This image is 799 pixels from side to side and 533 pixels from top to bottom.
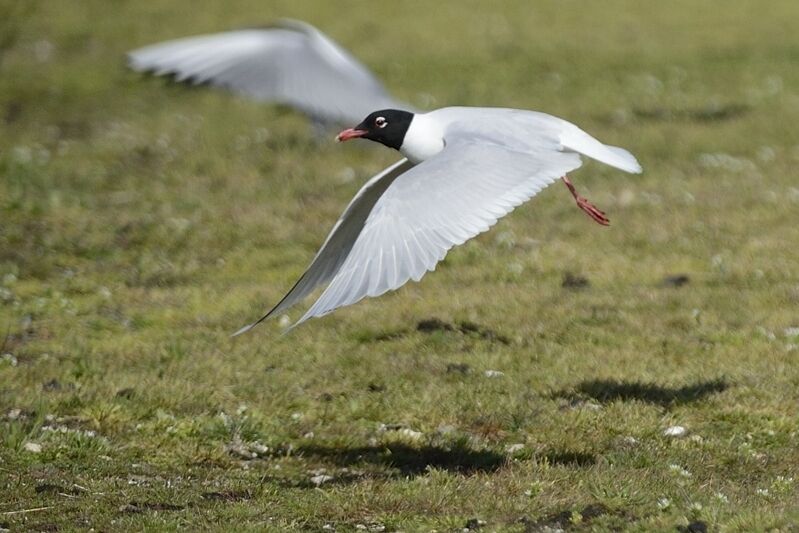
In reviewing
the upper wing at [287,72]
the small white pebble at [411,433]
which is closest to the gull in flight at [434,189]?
the small white pebble at [411,433]

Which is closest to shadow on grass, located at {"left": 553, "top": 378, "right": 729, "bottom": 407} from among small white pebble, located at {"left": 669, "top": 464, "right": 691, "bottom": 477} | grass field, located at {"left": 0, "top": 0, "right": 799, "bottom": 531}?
grass field, located at {"left": 0, "top": 0, "right": 799, "bottom": 531}

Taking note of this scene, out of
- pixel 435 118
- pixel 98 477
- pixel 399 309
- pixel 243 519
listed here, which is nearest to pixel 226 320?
pixel 399 309

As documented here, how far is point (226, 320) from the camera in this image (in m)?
10.8

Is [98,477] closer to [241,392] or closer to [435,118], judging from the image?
[241,392]

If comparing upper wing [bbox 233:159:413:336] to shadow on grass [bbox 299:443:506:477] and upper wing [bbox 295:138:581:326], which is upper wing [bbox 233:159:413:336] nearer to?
upper wing [bbox 295:138:581:326]

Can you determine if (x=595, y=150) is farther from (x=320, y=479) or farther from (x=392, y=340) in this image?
(x=320, y=479)

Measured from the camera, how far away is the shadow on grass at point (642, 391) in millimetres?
8797

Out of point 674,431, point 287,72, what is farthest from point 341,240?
point 287,72

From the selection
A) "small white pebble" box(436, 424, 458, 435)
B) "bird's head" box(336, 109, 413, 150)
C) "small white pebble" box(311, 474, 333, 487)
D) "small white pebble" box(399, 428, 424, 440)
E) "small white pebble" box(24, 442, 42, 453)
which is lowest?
"small white pebble" box(311, 474, 333, 487)

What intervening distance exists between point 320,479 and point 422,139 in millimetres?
2333

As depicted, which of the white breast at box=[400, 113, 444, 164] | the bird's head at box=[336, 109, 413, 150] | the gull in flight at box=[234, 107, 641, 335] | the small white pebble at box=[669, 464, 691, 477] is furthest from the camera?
the bird's head at box=[336, 109, 413, 150]

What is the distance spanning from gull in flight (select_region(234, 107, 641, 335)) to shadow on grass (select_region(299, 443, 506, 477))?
90 cm

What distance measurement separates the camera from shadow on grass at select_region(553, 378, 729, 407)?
28.9ft

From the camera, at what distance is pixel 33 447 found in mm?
7816
